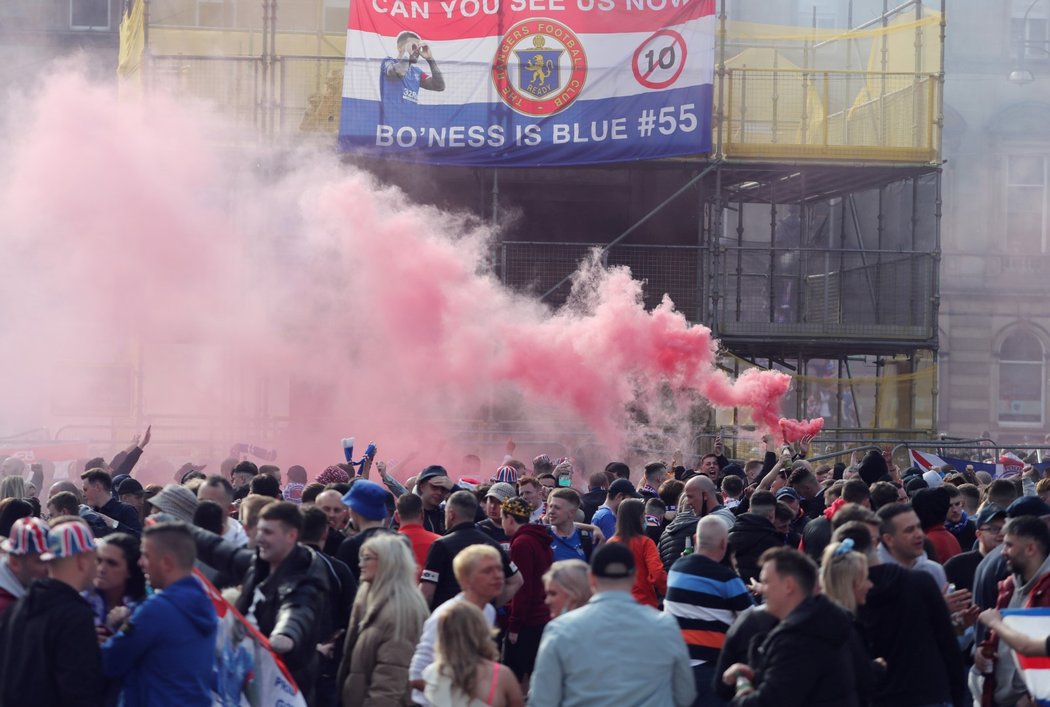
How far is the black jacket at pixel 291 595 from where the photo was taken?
616cm

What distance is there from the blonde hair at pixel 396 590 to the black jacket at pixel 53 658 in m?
1.40

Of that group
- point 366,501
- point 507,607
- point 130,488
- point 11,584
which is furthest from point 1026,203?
point 11,584

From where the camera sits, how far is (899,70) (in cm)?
2344

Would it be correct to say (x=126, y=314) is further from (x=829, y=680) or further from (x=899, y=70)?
(x=829, y=680)

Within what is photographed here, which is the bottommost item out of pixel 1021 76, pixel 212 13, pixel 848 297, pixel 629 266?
pixel 848 297

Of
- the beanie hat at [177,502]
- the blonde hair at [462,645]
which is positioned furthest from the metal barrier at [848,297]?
the blonde hair at [462,645]

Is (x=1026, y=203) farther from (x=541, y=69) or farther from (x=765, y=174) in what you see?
(x=541, y=69)

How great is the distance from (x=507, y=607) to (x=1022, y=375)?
106 feet

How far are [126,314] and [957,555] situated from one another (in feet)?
53.8

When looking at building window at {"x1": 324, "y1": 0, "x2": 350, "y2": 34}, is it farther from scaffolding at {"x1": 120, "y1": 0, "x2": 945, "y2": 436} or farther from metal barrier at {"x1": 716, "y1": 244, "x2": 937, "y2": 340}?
metal barrier at {"x1": 716, "y1": 244, "x2": 937, "y2": 340}

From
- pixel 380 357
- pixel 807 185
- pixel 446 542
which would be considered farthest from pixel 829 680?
pixel 807 185

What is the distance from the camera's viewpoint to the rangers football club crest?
69.1 ft

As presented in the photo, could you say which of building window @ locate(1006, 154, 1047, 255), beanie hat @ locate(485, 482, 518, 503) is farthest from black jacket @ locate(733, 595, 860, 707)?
building window @ locate(1006, 154, 1047, 255)

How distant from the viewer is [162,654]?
5.34 meters
